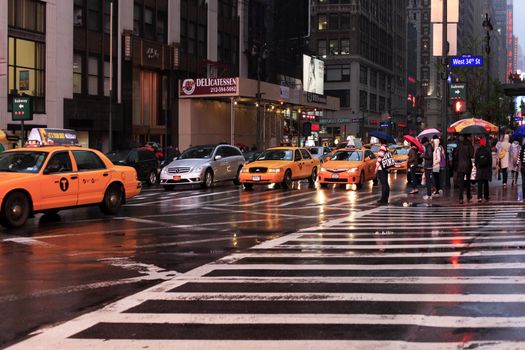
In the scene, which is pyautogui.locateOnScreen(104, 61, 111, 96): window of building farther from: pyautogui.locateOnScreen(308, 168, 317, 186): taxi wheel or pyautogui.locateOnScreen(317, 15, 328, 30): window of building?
pyautogui.locateOnScreen(317, 15, 328, 30): window of building

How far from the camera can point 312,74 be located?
72.8 m

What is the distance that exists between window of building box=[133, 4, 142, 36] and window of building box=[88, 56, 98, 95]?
4.46m

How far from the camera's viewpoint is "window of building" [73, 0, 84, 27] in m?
37.8

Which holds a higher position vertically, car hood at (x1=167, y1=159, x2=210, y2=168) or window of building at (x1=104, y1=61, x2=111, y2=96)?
window of building at (x1=104, y1=61, x2=111, y2=96)

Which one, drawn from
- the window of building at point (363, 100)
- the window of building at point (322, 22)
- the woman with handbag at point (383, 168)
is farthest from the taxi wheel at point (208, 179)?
the window of building at point (322, 22)

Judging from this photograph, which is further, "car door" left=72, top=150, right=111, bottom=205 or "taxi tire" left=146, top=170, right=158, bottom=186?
"taxi tire" left=146, top=170, right=158, bottom=186

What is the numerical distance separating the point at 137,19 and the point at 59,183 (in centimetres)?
3112

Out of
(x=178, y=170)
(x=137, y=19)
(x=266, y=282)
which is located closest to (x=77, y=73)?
(x=137, y=19)

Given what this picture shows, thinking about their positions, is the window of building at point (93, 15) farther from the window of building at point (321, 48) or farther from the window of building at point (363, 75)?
the window of building at point (363, 75)

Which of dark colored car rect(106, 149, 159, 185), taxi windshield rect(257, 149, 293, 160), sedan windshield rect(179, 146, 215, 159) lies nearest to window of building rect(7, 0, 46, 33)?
dark colored car rect(106, 149, 159, 185)

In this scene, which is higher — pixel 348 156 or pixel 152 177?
pixel 348 156

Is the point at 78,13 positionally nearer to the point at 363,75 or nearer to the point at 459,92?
the point at 459,92

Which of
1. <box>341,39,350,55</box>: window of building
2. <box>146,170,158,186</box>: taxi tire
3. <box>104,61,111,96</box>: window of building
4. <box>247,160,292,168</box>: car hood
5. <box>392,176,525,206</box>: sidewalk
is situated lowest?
<box>392,176,525,206</box>: sidewalk

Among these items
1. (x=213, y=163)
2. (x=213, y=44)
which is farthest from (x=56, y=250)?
(x=213, y=44)
